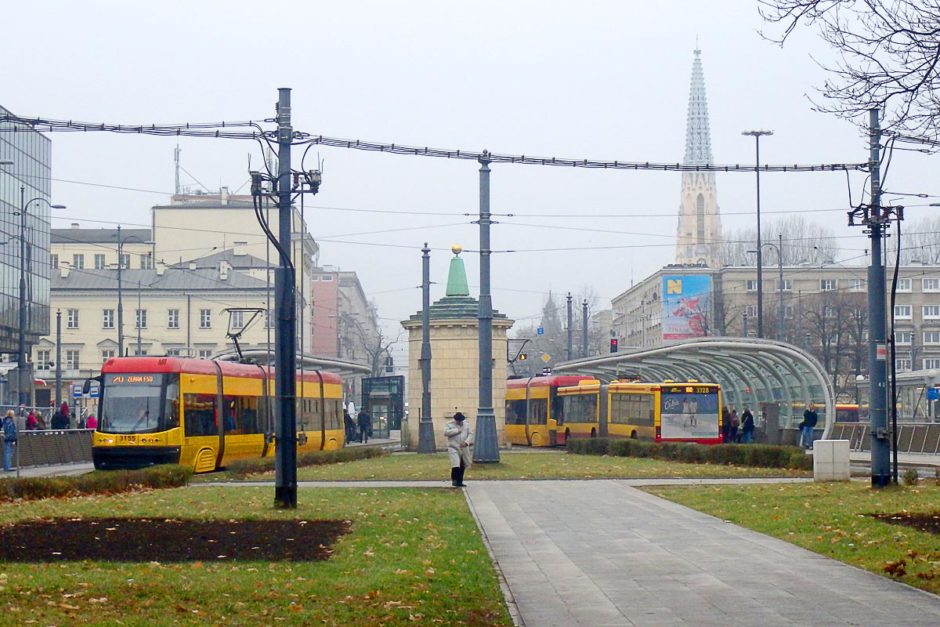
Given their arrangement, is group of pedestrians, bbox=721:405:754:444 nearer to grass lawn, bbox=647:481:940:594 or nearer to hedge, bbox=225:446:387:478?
hedge, bbox=225:446:387:478

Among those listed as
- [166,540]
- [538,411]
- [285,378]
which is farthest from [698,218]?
[166,540]

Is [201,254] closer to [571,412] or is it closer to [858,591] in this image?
[571,412]

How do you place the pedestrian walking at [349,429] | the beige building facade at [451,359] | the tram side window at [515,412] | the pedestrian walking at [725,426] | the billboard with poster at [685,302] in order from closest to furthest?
the pedestrian walking at [725,426]
the beige building facade at [451,359]
the tram side window at [515,412]
the pedestrian walking at [349,429]
the billboard with poster at [685,302]

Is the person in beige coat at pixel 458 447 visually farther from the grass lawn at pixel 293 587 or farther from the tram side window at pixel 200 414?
the tram side window at pixel 200 414

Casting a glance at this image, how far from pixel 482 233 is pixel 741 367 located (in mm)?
15694

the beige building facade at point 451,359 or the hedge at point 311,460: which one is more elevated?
the beige building facade at point 451,359

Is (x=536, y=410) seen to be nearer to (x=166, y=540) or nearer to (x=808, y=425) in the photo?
(x=808, y=425)

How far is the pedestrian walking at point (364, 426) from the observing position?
67938mm

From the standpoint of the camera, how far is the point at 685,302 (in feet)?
335

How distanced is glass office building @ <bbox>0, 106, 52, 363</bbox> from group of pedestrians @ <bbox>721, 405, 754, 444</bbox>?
35.1 metres

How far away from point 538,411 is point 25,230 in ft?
90.2

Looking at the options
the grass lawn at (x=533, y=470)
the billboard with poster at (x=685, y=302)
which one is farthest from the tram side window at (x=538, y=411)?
the billboard with poster at (x=685, y=302)

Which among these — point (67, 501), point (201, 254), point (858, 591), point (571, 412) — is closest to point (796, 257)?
point (201, 254)

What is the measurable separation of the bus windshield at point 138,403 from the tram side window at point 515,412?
34.7 meters
